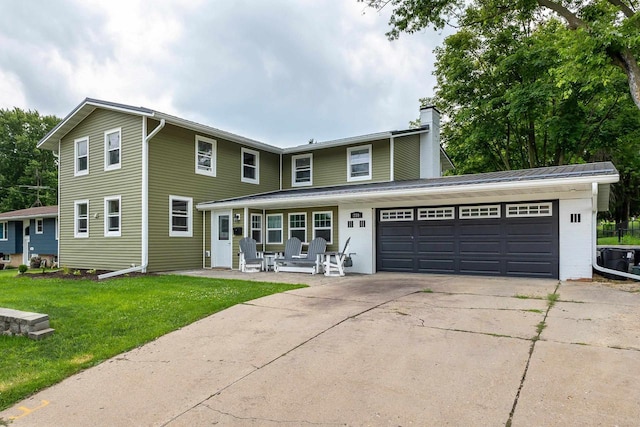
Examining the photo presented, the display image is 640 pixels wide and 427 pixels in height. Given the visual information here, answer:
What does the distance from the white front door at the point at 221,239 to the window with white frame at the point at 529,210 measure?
8.61 metres

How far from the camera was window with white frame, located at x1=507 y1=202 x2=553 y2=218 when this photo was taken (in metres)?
9.01

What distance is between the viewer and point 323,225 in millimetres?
12312

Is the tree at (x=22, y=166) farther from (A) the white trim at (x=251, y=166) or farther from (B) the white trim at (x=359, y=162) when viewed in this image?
(B) the white trim at (x=359, y=162)

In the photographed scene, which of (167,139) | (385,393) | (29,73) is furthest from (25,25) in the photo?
(385,393)

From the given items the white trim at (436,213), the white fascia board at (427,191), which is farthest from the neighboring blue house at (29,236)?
the white trim at (436,213)

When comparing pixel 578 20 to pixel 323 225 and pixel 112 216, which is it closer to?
pixel 323 225

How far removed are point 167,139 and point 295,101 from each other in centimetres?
967

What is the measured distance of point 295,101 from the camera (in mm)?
20594

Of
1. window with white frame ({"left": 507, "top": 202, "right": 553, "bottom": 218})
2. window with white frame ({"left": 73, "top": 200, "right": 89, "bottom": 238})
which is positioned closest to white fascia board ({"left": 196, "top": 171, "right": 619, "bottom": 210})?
window with white frame ({"left": 507, "top": 202, "right": 553, "bottom": 218})

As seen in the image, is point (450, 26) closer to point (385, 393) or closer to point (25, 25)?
point (385, 393)

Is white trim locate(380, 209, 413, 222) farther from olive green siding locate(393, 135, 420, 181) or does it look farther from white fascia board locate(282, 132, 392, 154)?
white fascia board locate(282, 132, 392, 154)

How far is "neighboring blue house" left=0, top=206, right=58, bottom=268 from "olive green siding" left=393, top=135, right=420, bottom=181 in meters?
15.5

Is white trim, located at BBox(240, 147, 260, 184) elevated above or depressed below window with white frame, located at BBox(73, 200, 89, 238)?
above

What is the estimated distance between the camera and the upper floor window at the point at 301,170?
1562cm
